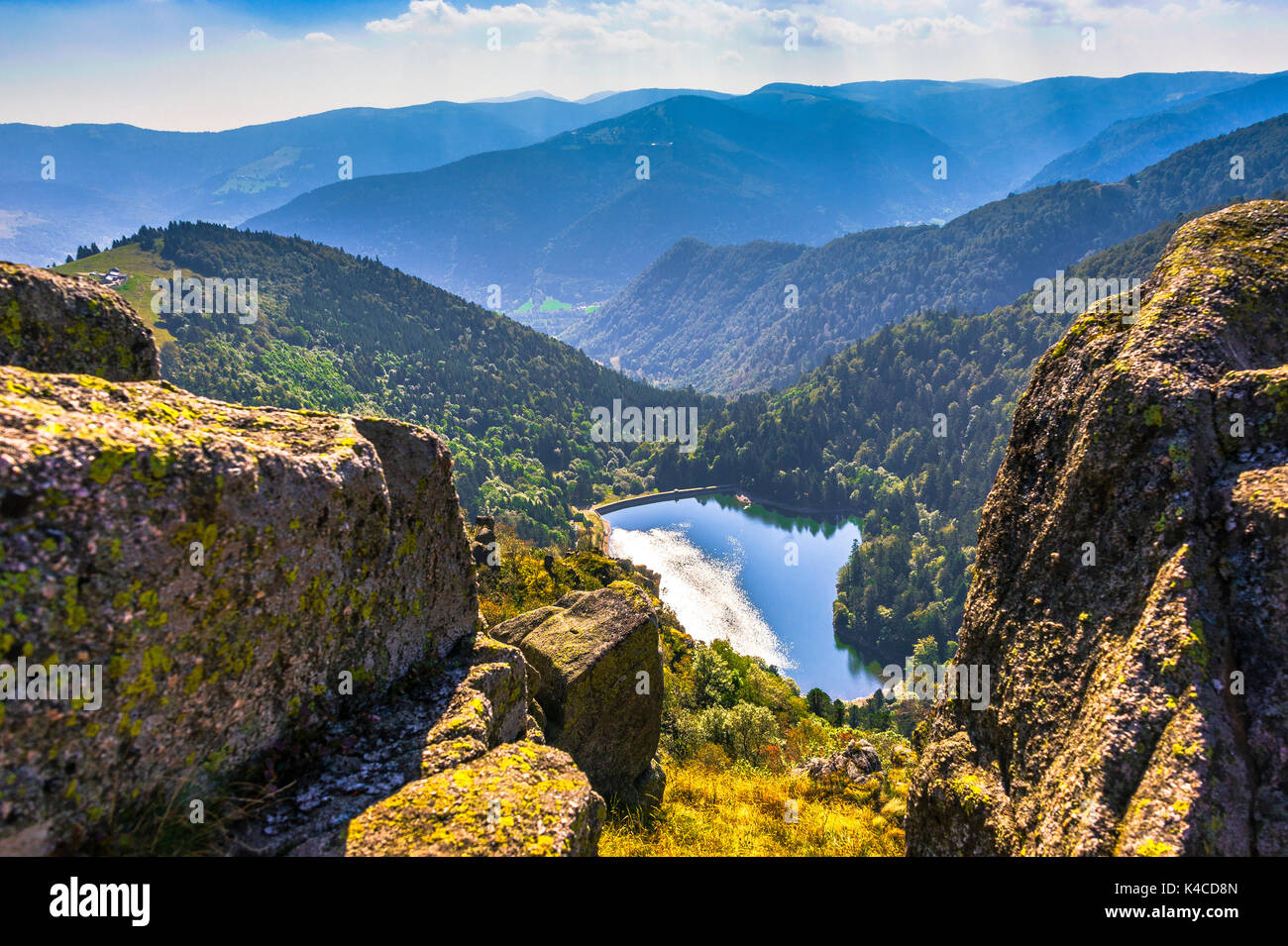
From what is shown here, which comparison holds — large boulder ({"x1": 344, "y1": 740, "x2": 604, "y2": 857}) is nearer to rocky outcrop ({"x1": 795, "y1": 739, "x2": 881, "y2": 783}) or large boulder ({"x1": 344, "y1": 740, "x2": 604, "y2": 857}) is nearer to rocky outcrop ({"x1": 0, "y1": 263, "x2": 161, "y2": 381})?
rocky outcrop ({"x1": 0, "y1": 263, "x2": 161, "y2": 381})

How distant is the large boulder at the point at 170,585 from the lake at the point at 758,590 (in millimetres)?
109077

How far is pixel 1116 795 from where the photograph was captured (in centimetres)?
695

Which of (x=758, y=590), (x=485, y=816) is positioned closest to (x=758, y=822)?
(x=485, y=816)

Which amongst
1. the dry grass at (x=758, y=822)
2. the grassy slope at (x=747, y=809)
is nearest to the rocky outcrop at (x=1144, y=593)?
the dry grass at (x=758, y=822)

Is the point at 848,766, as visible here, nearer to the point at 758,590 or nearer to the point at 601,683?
the point at 601,683

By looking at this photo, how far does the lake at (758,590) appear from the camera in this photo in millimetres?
127750

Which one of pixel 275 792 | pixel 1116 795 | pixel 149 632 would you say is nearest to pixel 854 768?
pixel 1116 795

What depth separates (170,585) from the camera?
584 cm

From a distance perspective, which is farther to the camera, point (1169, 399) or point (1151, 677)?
point (1169, 399)

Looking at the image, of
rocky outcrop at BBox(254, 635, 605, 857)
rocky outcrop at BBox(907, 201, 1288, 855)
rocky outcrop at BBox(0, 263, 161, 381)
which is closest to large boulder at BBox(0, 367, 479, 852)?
rocky outcrop at BBox(254, 635, 605, 857)

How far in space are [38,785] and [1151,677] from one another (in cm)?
996

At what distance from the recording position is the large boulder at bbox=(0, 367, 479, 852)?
16.4 ft

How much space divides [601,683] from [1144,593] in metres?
10.5
